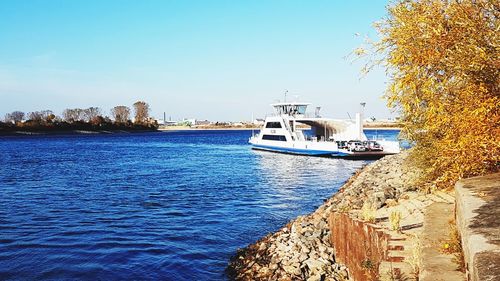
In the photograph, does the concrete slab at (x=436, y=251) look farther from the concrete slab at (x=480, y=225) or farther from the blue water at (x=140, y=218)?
the blue water at (x=140, y=218)

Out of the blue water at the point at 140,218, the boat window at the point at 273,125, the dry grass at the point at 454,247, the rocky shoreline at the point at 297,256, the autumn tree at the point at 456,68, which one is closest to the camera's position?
the dry grass at the point at 454,247

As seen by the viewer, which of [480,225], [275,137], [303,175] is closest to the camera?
[480,225]

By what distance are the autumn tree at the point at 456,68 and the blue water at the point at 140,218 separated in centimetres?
689

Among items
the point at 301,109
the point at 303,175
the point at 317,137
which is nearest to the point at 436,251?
the point at 303,175

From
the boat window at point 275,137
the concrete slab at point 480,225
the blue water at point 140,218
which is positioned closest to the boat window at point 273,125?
the boat window at point 275,137

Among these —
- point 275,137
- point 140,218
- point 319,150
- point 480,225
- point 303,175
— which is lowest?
point 303,175

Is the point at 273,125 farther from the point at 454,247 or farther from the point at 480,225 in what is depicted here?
the point at 480,225

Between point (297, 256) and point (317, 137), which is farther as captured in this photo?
point (317, 137)

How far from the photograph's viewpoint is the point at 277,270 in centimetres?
1091

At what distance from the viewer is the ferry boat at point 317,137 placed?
160 feet

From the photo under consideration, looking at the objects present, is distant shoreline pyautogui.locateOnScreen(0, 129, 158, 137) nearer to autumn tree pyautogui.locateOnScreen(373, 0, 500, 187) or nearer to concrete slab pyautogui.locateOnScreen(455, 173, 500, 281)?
autumn tree pyautogui.locateOnScreen(373, 0, 500, 187)

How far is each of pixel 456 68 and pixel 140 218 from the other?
565 inches

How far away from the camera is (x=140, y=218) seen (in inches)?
741

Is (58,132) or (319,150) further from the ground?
(58,132)
